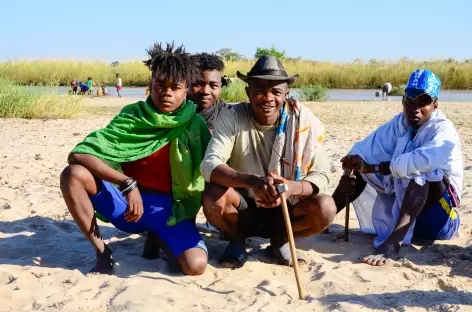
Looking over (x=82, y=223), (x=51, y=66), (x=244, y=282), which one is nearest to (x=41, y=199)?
(x=82, y=223)

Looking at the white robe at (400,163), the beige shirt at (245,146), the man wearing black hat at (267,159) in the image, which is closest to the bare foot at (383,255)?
the white robe at (400,163)

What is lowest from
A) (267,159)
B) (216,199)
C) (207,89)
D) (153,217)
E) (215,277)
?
(215,277)

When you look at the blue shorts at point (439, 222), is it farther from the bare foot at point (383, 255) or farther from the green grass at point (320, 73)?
the green grass at point (320, 73)

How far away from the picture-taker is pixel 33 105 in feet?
40.0

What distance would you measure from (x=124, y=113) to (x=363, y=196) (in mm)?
1882

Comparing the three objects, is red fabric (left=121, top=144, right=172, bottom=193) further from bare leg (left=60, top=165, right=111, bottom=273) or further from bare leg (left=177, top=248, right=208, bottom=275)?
bare leg (left=177, top=248, right=208, bottom=275)

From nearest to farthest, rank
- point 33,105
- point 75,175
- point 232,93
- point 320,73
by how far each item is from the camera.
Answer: point 75,175 < point 33,105 < point 232,93 < point 320,73

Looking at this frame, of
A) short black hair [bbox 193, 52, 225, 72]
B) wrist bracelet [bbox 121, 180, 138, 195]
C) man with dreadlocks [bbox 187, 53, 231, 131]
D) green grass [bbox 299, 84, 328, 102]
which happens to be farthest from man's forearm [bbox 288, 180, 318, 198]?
green grass [bbox 299, 84, 328, 102]

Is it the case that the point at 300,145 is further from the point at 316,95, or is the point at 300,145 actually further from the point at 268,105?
the point at 316,95

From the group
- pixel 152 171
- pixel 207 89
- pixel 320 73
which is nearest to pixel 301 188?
pixel 152 171

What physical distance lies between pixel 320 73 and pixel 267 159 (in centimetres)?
2952

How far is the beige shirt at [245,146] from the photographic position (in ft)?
12.5

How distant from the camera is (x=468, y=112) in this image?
15086 millimetres

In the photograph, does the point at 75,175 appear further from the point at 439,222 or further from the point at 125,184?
the point at 439,222
